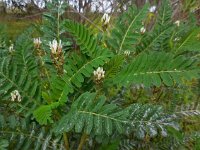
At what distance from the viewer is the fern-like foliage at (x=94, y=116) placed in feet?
3.51

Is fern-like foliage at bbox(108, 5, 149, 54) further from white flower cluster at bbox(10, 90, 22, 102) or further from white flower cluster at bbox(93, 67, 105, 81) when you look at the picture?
white flower cluster at bbox(10, 90, 22, 102)

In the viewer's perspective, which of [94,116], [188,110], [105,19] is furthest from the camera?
[188,110]

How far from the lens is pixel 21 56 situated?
1318 mm

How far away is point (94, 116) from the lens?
1.11 meters

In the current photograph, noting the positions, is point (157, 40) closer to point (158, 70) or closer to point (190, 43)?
point (190, 43)

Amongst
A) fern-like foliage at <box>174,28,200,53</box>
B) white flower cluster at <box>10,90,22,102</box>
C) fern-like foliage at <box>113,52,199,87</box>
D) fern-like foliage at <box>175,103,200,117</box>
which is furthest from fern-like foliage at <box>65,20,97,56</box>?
fern-like foliage at <box>175,103,200,117</box>

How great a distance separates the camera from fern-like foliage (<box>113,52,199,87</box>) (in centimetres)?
A: 112

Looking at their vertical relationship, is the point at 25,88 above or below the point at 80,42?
below

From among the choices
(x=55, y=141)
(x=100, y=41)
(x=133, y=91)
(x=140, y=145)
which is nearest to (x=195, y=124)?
(x=133, y=91)

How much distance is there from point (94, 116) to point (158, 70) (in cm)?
23

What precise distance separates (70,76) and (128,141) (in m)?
0.40

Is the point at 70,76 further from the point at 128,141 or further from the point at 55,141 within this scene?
the point at 128,141

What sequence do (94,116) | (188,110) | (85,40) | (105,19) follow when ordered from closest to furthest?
(94,116) → (85,40) → (105,19) → (188,110)

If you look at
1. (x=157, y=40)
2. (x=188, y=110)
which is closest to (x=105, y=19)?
(x=157, y=40)
